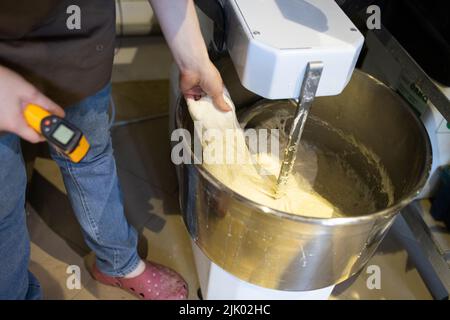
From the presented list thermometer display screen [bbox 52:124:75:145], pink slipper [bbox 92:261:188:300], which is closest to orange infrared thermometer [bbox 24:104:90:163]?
thermometer display screen [bbox 52:124:75:145]

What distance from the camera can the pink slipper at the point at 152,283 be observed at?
1002 mm


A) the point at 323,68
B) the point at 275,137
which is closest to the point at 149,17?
the point at 275,137

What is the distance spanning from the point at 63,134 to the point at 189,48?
0.86 feet

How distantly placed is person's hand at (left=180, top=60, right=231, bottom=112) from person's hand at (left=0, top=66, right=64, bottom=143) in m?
0.24

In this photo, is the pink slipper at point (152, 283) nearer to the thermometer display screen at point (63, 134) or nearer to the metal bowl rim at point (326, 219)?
the metal bowl rim at point (326, 219)

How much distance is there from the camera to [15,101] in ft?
1.62

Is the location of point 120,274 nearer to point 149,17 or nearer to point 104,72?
point 104,72

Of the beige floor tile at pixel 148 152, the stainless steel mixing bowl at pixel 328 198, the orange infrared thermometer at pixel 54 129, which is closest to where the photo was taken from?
the orange infrared thermometer at pixel 54 129

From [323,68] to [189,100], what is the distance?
0.22 meters

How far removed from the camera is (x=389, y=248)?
1.15 metres

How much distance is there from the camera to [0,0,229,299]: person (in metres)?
0.52

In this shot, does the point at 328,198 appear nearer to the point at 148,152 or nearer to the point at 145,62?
the point at 148,152

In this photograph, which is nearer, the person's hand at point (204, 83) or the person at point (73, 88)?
the person at point (73, 88)

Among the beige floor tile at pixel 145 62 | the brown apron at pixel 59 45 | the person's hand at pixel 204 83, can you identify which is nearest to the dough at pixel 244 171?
the person's hand at pixel 204 83
